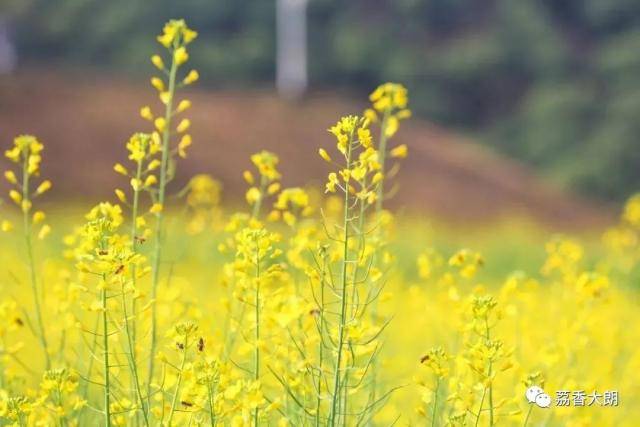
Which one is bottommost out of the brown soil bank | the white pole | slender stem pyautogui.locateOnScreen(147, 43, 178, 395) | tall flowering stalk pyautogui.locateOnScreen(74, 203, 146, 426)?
tall flowering stalk pyautogui.locateOnScreen(74, 203, 146, 426)

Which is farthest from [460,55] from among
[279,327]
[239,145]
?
[279,327]

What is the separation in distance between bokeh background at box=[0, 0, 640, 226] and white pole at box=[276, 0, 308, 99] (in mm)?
68

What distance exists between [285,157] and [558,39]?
1271 cm

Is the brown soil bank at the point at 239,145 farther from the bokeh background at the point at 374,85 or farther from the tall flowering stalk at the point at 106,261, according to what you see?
the tall flowering stalk at the point at 106,261

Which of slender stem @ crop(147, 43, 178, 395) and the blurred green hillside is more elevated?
the blurred green hillside

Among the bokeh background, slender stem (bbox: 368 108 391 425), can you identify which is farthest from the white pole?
slender stem (bbox: 368 108 391 425)

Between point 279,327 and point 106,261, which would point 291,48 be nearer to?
point 279,327

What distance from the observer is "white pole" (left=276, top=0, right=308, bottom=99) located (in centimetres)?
2262

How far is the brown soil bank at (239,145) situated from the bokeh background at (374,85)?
0.04 metres

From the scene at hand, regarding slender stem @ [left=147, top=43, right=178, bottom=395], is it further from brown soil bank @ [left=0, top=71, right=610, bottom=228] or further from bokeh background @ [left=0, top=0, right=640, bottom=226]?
bokeh background @ [left=0, top=0, right=640, bottom=226]

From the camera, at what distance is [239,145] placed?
18000 millimetres

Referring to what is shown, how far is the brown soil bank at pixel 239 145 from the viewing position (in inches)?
648

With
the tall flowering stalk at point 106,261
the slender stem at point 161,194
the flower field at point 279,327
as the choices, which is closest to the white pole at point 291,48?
the flower field at point 279,327

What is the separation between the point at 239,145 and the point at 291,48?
796 cm
